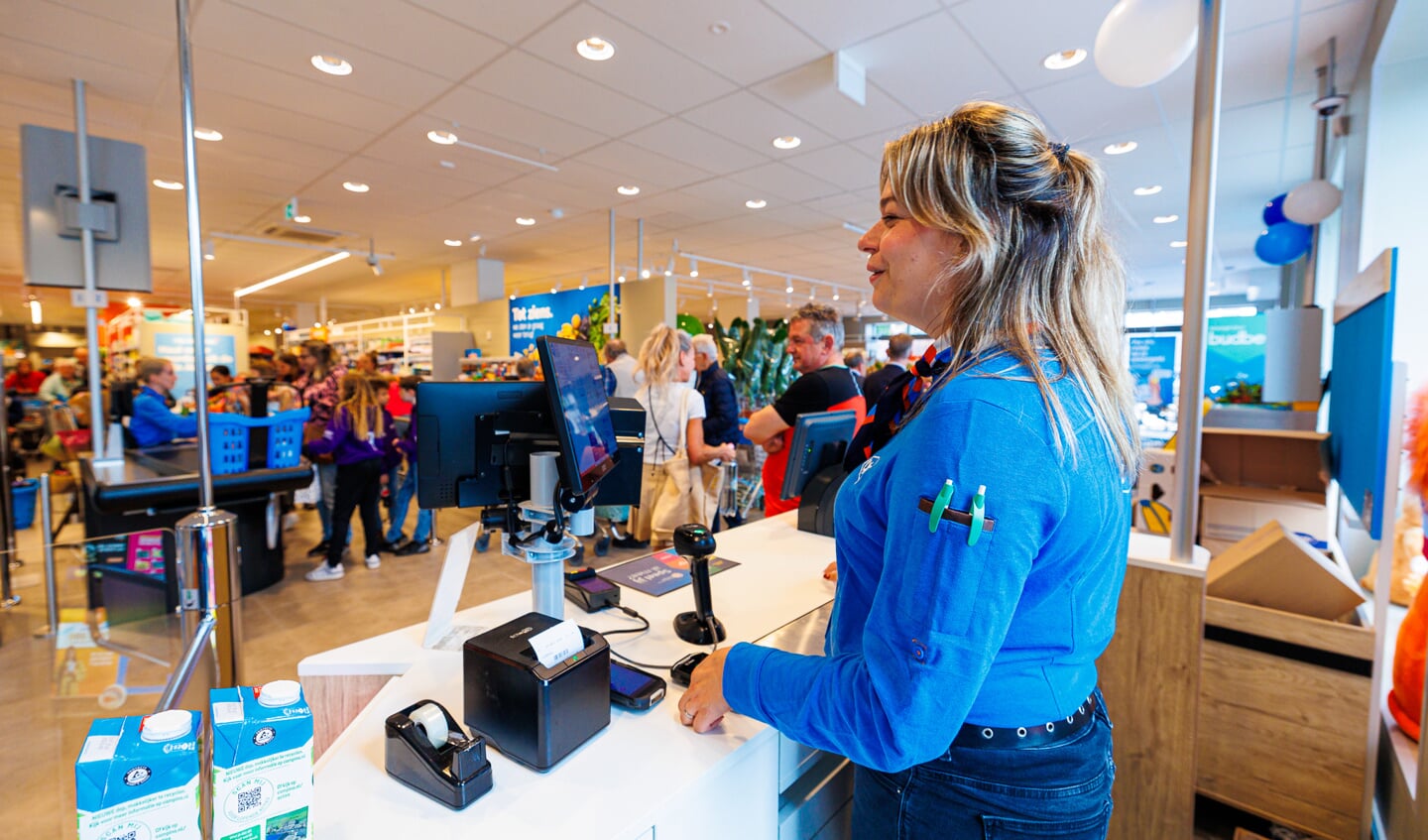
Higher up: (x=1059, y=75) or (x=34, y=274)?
(x=1059, y=75)

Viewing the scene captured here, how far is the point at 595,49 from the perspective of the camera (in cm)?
337

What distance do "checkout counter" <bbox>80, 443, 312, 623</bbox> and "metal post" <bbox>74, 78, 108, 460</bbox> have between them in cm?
25

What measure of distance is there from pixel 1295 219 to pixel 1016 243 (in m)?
4.47

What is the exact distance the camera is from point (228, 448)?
3.73 m

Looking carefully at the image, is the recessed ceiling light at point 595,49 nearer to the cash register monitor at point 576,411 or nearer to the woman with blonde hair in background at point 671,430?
the woman with blonde hair in background at point 671,430

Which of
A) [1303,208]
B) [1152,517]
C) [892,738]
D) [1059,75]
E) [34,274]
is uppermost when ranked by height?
[1059,75]

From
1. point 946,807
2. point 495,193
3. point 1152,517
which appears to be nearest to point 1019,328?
point 946,807

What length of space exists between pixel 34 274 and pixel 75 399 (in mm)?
4576

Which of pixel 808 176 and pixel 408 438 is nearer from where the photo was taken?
pixel 408 438

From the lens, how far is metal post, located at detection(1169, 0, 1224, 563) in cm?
161

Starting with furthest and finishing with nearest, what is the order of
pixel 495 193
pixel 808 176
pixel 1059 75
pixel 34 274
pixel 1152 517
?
1. pixel 495 193
2. pixel 808 176
3. pixel 1059 75
4. pixel 34 274
5. pixel 1152 517

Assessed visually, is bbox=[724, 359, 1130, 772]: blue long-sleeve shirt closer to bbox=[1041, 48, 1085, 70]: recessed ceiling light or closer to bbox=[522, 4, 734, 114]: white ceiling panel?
bbox=[522, 4, 734, 114]: white ceiling panel

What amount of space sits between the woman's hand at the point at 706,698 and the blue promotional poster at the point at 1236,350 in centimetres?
514

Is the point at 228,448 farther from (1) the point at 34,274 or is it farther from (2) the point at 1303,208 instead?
(2) the point at 1303,208
